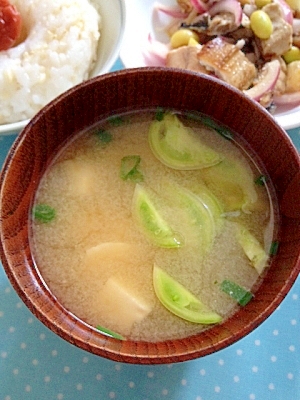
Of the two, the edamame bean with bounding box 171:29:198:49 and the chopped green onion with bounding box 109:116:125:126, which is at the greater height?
the edamame bean with bounding box 171:29:198:49

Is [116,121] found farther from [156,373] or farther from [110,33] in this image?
[156,373]

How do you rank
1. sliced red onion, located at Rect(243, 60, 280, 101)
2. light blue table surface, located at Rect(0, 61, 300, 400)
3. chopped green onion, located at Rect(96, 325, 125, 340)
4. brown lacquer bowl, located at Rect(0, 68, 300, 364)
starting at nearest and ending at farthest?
brown lacquer bowl, located at Rect(0, 68, 300, 364)
chopped green onion, located at Rect(96, 325, 125, 340)
light blue table surface, located at Rect(0, 61, 300, 400)
sliced red onion, located at Rect(243, 60, 280, 101)

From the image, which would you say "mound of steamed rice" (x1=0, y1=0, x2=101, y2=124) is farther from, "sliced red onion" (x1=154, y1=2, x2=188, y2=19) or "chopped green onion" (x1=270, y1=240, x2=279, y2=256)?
"chopped green onion" (x1=270, y1=240, x2=279, y2=256)

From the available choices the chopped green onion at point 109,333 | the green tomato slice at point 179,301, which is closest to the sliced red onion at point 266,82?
the green tomato slice at point 179,301

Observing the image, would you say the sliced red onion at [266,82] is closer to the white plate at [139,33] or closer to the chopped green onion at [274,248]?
the white plate at [139,33]

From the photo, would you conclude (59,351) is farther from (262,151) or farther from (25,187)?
(262,151)

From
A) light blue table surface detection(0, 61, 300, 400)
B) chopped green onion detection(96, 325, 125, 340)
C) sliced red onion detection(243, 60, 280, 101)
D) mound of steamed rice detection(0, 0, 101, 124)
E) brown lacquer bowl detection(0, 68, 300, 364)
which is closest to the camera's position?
brown lacquer bowl detection(0, 68, 300, 364)

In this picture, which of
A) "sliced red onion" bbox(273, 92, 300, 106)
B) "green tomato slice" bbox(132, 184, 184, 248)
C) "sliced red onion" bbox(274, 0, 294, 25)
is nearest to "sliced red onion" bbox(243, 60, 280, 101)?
"sliced red onion" bbox(273, 92, 300, 106)

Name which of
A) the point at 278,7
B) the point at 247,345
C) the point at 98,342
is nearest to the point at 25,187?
the point at 98,342

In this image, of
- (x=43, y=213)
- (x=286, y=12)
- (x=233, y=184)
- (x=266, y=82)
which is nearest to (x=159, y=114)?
(x=233, y=184)
